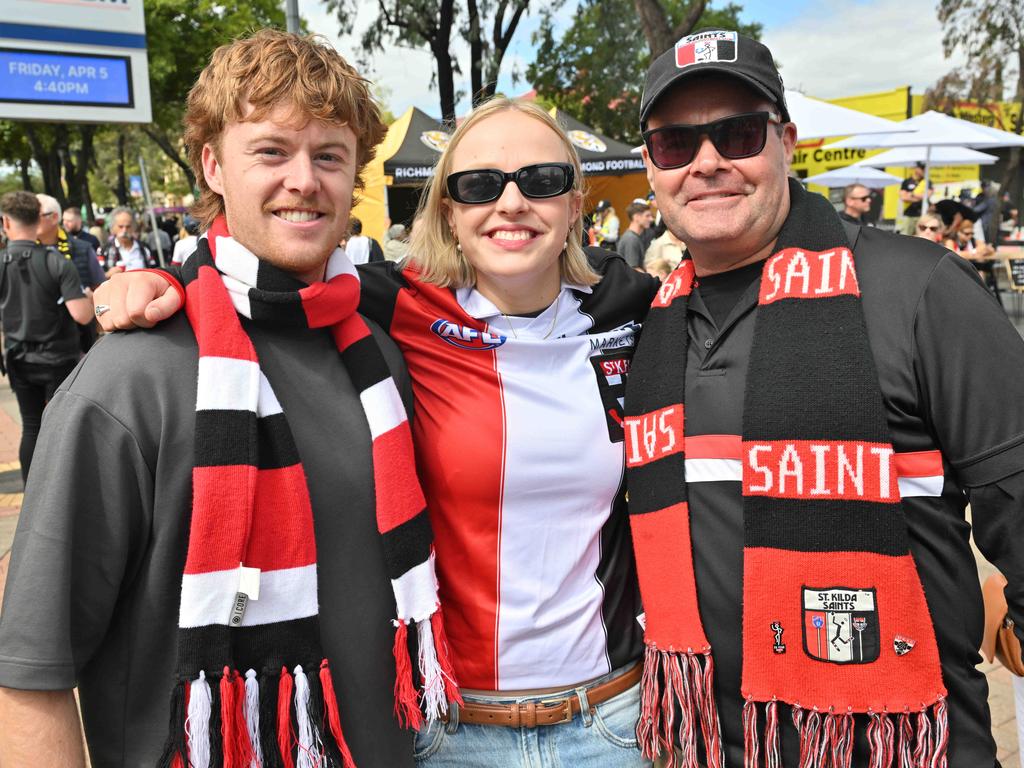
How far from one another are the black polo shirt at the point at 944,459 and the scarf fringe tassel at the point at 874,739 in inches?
1.4

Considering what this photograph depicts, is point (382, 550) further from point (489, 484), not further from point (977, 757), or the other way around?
point (977, 757)

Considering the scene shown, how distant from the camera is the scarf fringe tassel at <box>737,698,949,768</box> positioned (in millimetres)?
1666

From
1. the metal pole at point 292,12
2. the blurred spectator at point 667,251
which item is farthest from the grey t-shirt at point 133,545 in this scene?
the metal pole at point 292,12

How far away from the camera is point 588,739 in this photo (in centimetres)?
198

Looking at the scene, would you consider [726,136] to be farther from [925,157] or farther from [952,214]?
[925,157]

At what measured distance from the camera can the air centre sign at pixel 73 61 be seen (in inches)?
284

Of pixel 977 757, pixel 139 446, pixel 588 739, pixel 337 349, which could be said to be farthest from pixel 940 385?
pixel 139 446

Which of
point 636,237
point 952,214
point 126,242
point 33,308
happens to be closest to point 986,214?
point 952,214

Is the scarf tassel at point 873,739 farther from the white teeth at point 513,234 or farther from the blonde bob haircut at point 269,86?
the blonde bob haircut at point 269,86

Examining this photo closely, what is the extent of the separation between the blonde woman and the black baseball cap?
0.36m

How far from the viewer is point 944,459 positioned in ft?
5.79

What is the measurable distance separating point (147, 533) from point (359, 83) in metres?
1.04

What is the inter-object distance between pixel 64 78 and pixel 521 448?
7.42 metres

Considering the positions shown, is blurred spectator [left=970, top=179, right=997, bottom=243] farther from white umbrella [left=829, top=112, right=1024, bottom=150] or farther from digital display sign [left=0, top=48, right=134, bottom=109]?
digital display sign [left=0, top=48, right=134, bottom=109]
